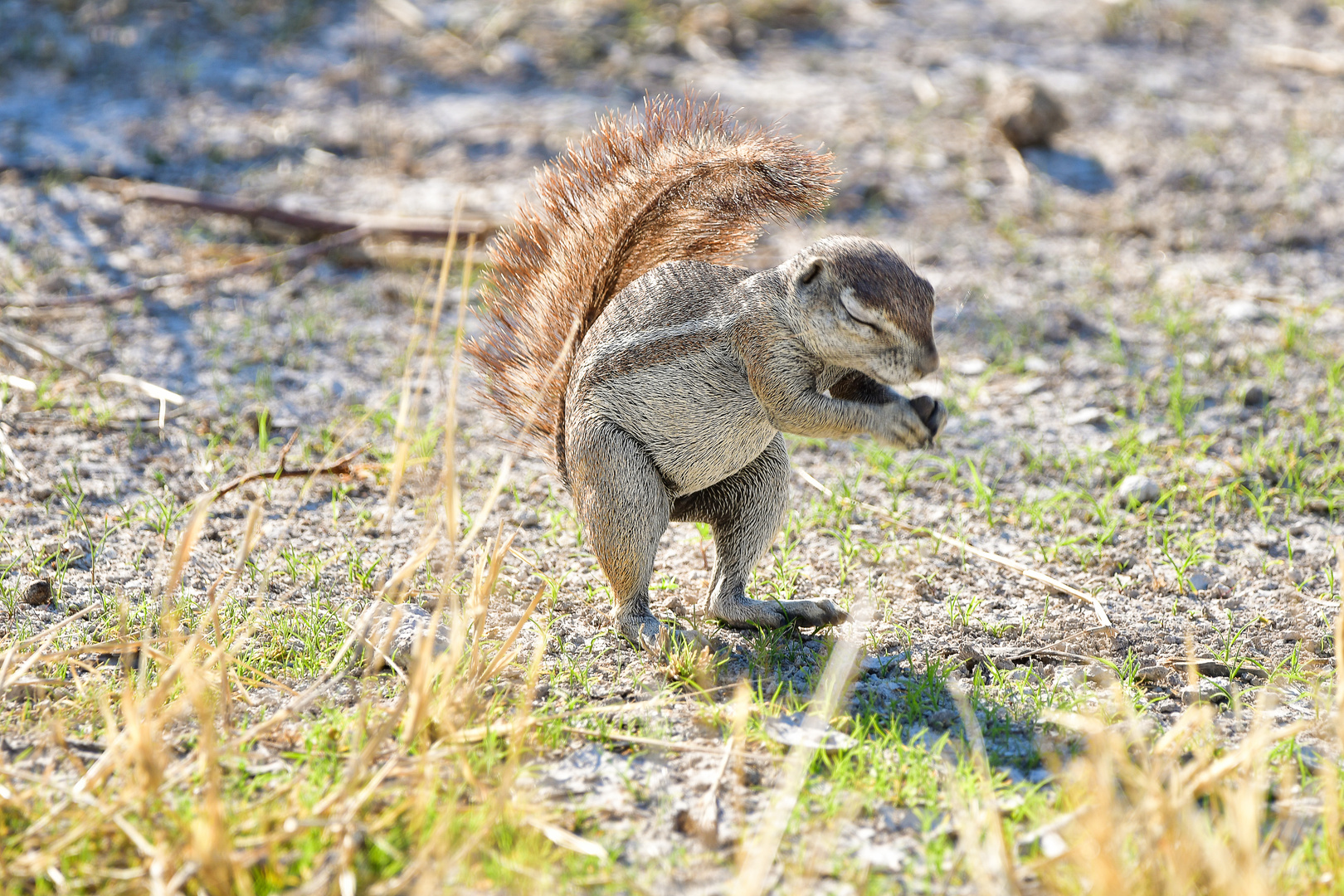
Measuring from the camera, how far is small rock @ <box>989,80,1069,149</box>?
6.20 meters

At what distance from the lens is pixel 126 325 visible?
4.62 m

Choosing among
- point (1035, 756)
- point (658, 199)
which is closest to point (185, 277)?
point (658, 199)

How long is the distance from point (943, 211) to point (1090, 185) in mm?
942

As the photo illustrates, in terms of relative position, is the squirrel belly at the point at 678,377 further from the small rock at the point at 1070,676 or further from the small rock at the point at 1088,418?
the small rock at the point at 1088,418

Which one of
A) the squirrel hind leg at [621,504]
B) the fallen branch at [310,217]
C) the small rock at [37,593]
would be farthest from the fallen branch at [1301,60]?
the small rock at [37,593]

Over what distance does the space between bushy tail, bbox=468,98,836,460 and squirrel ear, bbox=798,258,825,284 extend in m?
0.19

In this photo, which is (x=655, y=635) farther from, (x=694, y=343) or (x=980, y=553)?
(x=980, y=553)

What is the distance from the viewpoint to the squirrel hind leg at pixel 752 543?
2.82 m

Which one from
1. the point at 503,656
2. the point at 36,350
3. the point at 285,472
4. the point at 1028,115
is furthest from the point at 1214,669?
the point at 1028,115

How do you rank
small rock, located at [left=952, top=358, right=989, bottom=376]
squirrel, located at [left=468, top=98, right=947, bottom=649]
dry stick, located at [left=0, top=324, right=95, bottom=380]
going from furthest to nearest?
small rock, located at [left=952, top=358, right=989, bottom=376], dry stick, located at [left=0, top=324, right=95, bottom=380], squirrel, located at [left=468, top=98, right=947, bottom=649]

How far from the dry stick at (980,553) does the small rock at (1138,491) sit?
57 centimetres

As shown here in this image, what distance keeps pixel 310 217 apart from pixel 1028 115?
3.89 meters

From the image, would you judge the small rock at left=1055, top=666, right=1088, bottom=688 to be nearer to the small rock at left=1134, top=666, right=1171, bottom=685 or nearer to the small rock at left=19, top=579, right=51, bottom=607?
the small rock at left=1134, top=666, right=1171, bottom=685

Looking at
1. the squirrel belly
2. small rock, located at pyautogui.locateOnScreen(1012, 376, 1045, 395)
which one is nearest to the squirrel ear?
the squirrel belly
